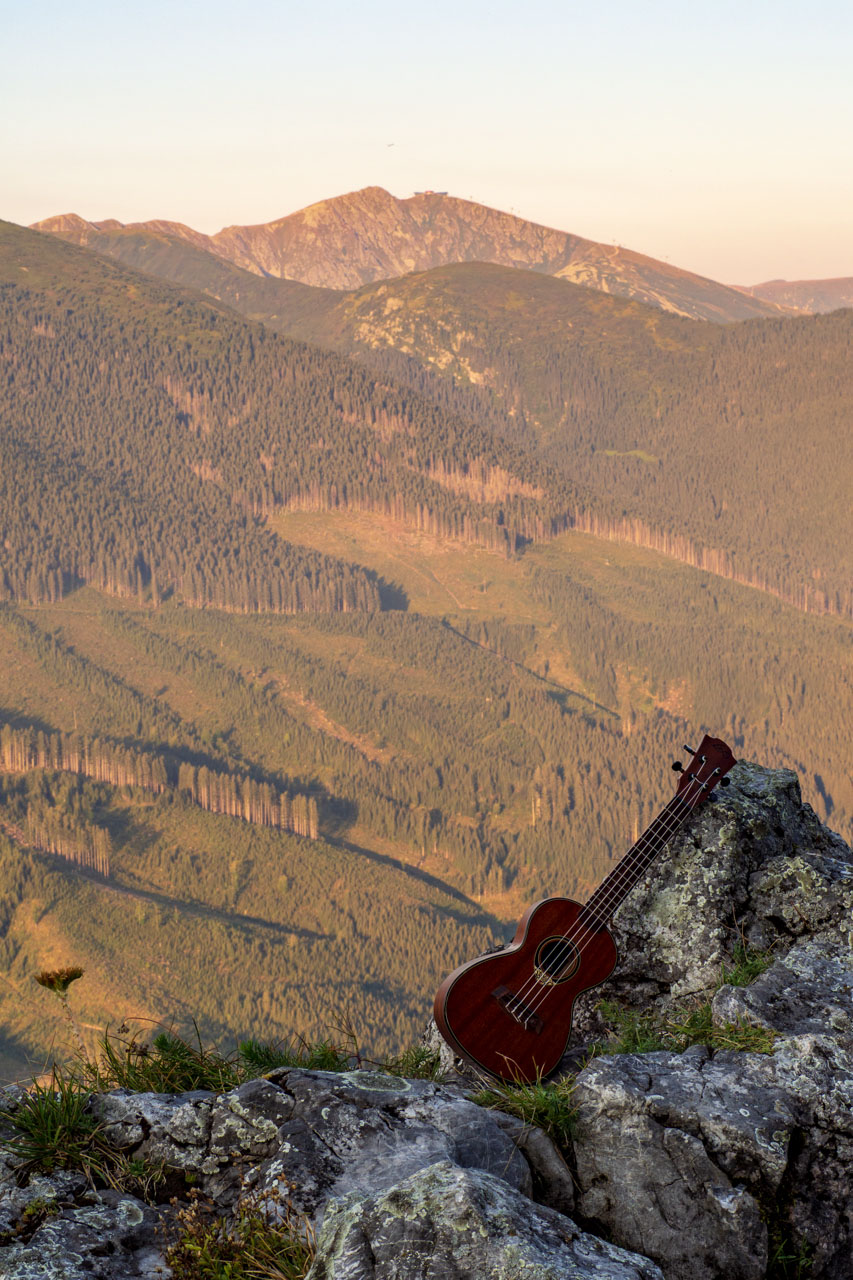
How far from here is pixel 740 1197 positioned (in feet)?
33.7

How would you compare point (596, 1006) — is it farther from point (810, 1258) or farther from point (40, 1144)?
point (40, 1144)

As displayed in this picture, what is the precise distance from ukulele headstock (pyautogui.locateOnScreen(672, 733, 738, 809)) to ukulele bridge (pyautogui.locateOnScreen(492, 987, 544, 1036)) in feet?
13.4

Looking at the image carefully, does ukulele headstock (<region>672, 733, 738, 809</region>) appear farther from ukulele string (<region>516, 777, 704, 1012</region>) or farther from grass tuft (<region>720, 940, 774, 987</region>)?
grass tuft (<region>720, 940, 774, 987</region>)

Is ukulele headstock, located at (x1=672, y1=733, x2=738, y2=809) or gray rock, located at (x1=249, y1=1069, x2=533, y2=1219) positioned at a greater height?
ukulele headstock, located at (x1=672, y1=733, x2=738, y2=809)

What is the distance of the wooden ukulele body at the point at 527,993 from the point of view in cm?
1305

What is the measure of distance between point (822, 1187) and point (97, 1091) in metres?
7.17

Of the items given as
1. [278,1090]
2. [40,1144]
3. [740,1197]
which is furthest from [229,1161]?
[740,1197]

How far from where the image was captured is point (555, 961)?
Answer: 14.1 metres

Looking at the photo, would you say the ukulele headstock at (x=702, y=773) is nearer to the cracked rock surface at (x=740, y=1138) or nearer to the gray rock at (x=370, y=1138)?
the cracked rock surface at (x=740, y=1138)

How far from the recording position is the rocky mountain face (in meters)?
8.91

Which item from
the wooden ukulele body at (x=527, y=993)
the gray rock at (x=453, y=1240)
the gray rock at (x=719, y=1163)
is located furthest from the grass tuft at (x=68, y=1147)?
the gray rock at (x=719, y=1163)

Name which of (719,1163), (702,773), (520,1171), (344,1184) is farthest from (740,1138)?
(702,773)

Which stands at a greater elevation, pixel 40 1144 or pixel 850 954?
pixel 850 954

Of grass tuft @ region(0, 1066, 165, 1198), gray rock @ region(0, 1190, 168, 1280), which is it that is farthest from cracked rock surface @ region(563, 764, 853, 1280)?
grass tuft @ region(0, 1066, 165, 1198)
